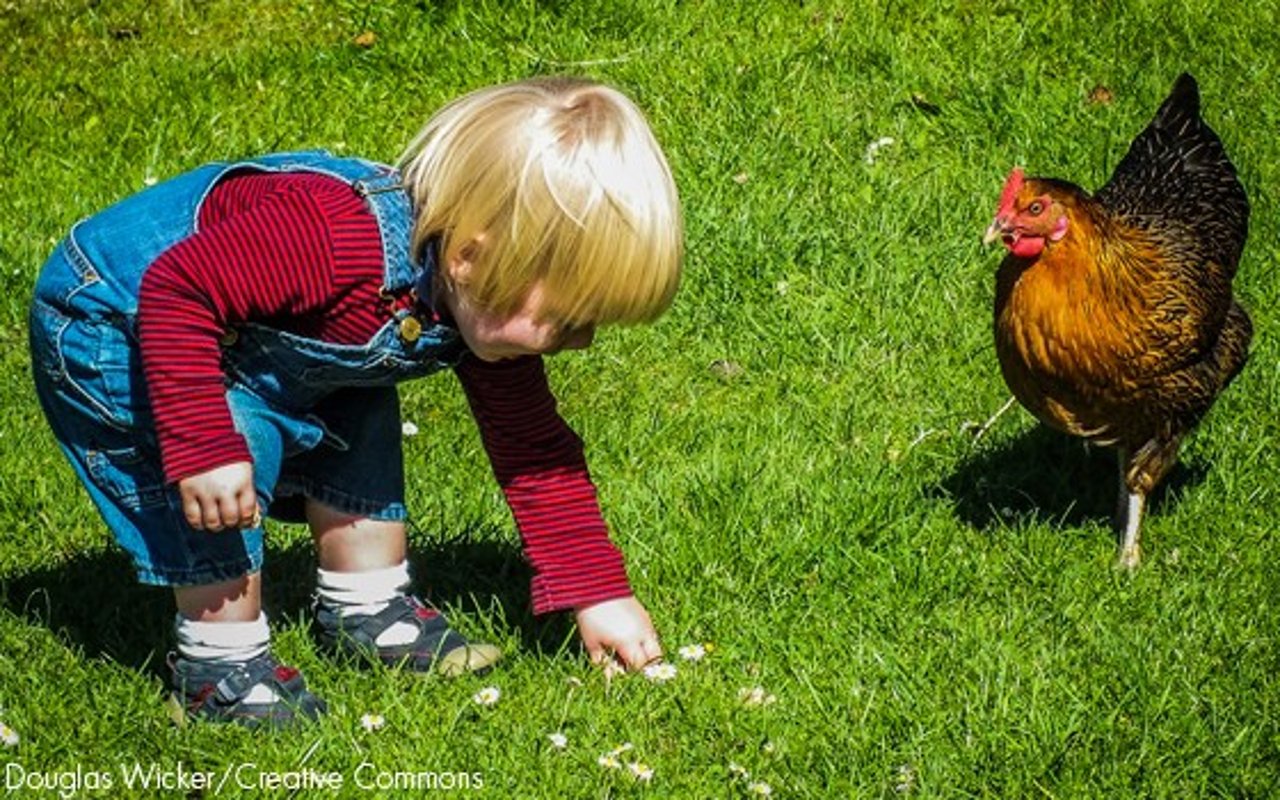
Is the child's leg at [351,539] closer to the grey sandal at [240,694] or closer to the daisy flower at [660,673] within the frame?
the grey sandal at [240,694]

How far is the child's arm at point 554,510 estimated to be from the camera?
378 centimetres

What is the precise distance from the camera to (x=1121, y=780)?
11.3ft

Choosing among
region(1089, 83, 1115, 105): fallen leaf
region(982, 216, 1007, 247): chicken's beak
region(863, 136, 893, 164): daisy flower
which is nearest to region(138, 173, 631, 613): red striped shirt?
region(982, 216, 1007, 247): chicken's beak

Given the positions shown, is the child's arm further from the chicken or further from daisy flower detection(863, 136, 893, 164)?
daisy flower detection(863, 136, 893, 164)

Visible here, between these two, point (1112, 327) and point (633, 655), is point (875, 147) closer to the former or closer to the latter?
point (1112, 327)

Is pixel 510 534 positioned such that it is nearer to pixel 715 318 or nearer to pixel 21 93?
pixel 715 318

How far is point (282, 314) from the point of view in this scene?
3.46 meters

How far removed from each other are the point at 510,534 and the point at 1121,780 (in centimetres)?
145

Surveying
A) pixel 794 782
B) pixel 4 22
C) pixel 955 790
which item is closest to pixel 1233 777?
pixel 955 790

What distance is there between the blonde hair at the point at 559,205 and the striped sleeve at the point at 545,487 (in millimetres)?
449

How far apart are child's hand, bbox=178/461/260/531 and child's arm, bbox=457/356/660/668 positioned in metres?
0.60

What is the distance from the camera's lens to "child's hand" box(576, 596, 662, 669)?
3787 millimetres

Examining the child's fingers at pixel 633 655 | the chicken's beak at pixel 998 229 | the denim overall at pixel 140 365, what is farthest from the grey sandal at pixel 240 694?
the chicken's beak at pixel 998 229

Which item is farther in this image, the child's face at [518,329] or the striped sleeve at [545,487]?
the striped sleeve at [545,487]
